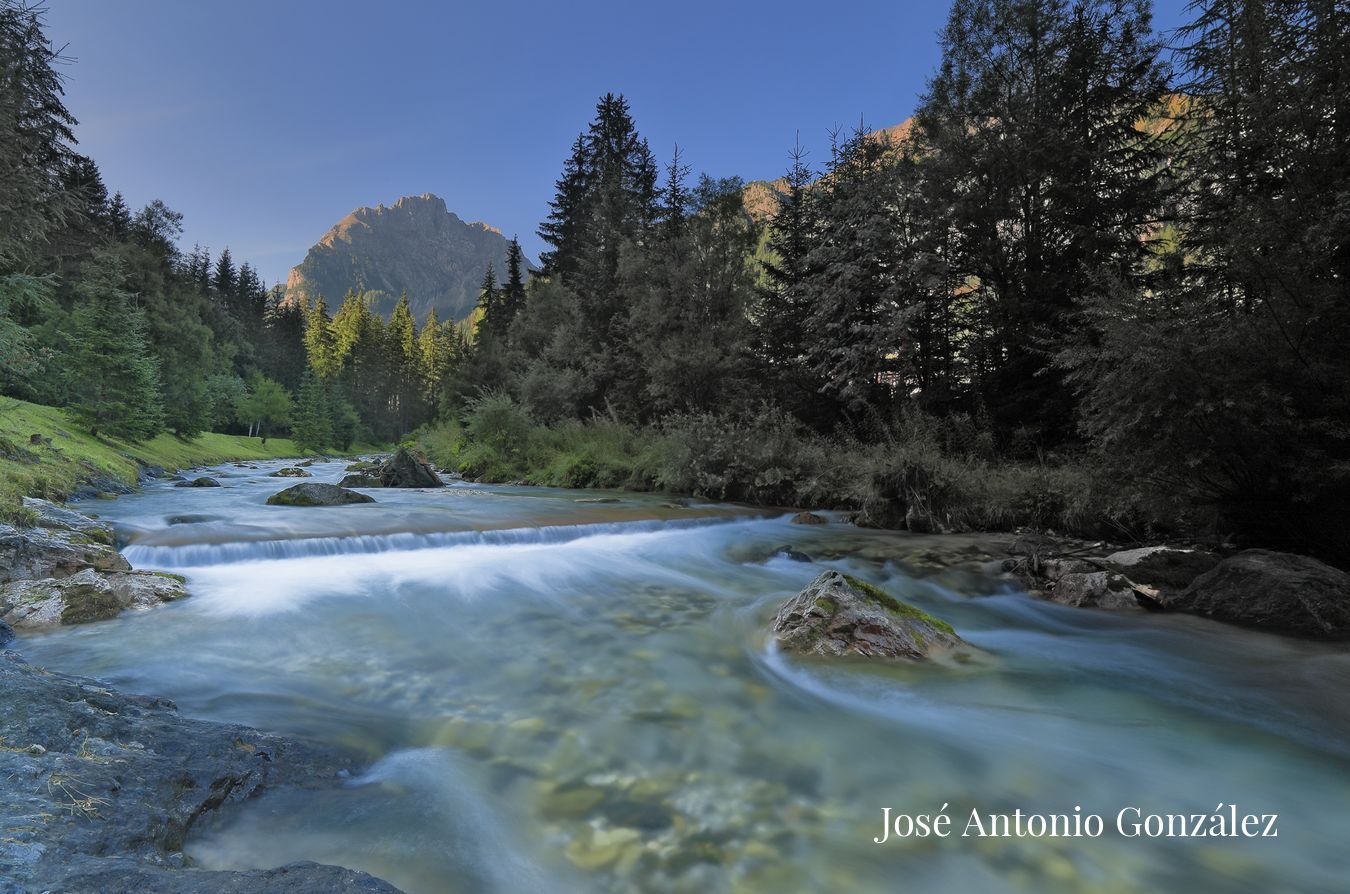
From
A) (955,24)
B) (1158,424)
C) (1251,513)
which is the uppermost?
(955,24)

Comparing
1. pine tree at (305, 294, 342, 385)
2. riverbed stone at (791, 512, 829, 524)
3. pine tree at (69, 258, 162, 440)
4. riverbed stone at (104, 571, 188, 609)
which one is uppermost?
pine tree at (305, 294, 342, 385)

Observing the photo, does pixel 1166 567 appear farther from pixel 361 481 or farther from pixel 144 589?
pixel 361 481

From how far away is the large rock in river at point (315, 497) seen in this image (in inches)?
512

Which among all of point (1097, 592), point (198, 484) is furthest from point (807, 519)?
point (198, 484)

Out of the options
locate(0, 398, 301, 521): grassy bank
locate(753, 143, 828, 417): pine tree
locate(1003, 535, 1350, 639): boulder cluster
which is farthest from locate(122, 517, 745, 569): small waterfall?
locate(753, 143, 828, 417): pine tree

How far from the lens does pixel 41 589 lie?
5.55 meters

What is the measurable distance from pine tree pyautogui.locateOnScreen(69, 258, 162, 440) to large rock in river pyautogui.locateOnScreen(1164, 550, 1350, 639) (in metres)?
31.4

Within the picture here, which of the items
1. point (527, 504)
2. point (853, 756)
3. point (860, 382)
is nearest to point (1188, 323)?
point (853, 756)

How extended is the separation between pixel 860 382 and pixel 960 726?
13.9 meters

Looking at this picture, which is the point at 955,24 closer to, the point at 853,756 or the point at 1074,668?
the point at 1074,668

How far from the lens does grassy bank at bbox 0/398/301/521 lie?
10273 millimetres

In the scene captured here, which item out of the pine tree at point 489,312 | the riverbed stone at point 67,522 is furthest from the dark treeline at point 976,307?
the pine tree at point 489,312

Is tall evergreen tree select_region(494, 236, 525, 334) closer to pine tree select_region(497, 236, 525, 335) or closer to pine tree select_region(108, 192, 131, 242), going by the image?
pine tree select_region(497, 236, 525, 335)

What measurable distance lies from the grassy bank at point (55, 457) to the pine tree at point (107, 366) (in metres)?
0.77
